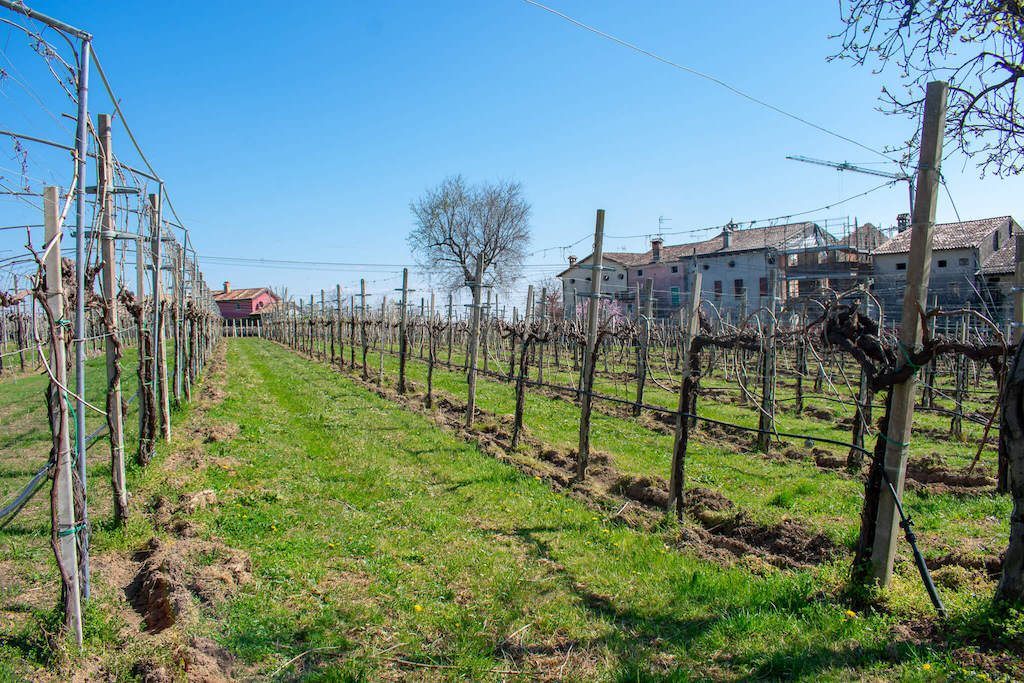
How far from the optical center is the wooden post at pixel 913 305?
152 inches

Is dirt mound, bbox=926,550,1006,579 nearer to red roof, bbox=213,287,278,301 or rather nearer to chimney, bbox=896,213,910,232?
chimney, bbox=896,213,910,232

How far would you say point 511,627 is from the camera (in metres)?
3.94

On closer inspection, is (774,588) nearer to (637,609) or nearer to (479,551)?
(637,609)

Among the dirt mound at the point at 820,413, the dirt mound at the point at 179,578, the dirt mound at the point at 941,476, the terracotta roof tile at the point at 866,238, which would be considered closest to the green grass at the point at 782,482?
the dirt mound at the point at 820,413

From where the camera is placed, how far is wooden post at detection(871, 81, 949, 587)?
3857mm

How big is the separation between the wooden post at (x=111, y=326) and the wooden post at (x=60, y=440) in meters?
1.76

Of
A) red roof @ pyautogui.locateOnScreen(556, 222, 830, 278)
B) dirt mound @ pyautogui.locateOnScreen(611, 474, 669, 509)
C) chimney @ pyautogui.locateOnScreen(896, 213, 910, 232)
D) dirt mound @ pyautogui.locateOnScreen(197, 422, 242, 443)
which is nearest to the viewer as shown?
dirt mound @ pyautogui.locateOnScreen(611, 474, 669, 509)

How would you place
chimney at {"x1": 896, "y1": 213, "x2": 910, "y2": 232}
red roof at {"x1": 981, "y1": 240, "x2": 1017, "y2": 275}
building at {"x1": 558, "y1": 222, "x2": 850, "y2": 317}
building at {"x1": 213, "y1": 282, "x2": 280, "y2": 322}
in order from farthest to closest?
building at {"x1": 213, "y1": 282, "x2": 280, "y2": 322} < building at {"x1": 558, "y1": 222, "x2": 850, "y2": 317} < chimney at {"x1": 896, "y1": 213, "x2": 910, "y2": 232} < red roof at {"x1": 981, "y1": 240, "x2": 1017, "y2": 275}

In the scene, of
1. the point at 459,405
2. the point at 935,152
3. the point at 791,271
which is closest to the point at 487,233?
the point at 791,271

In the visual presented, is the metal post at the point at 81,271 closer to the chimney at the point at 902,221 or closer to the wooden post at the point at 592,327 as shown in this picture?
the wooden post at the point at 592,327

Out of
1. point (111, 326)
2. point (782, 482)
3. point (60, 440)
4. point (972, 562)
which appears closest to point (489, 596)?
point (60, 440)

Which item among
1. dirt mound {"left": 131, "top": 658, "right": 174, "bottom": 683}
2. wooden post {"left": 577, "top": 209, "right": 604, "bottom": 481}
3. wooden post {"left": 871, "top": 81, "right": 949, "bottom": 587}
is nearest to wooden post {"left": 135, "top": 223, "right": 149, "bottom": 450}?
dirt mound {"left": 131, "top": 658, "right": 174, "bottom": 683}

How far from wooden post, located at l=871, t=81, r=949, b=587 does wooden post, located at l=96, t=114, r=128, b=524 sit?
5.94m

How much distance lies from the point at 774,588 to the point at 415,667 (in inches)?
105
